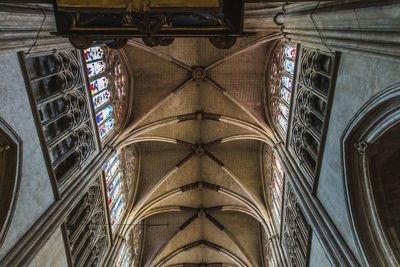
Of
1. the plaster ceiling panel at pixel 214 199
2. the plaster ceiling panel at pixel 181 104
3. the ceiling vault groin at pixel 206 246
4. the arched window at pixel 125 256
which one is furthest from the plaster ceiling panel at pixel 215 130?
the ceiling vault groin at pixel 206 246

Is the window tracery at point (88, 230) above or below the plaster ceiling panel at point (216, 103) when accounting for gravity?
below

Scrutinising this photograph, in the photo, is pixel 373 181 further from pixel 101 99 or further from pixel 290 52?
pixel 101 99

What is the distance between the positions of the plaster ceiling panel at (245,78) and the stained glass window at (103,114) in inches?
234

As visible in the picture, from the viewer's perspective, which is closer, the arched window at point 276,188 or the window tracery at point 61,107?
the window tracery at point 61,107

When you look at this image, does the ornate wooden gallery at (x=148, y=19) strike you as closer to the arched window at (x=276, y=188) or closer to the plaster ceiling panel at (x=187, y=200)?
the arched window at (x=276, y=188)

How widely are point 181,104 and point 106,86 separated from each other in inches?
179

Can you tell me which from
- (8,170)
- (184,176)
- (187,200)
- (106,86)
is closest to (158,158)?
(184,176)

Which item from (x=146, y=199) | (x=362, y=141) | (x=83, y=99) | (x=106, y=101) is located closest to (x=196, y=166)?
(x=146, y=199)

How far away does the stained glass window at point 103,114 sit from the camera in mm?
10312

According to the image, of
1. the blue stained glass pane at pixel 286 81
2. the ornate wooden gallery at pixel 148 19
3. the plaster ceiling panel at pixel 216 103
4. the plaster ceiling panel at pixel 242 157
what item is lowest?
the ornate wooden gallery at pixel 148 19

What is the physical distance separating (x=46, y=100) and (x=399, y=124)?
8.37m

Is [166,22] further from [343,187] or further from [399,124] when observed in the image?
[343,187]

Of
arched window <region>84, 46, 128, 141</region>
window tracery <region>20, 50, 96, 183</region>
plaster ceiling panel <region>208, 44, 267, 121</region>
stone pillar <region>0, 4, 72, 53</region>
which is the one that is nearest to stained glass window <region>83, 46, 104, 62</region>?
arched window <region>84, 46, 128, 141</region>

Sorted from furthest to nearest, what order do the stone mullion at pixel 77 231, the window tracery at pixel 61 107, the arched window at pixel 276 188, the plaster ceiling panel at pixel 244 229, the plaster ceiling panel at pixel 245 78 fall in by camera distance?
the plaster ceiling panel at pixel 244 229, the plaster ceiling panel at pixel 245 78, the arched window at pixel 276 188, the stone mullion at pixel 77 231, the window tracery at pixel 61 107
